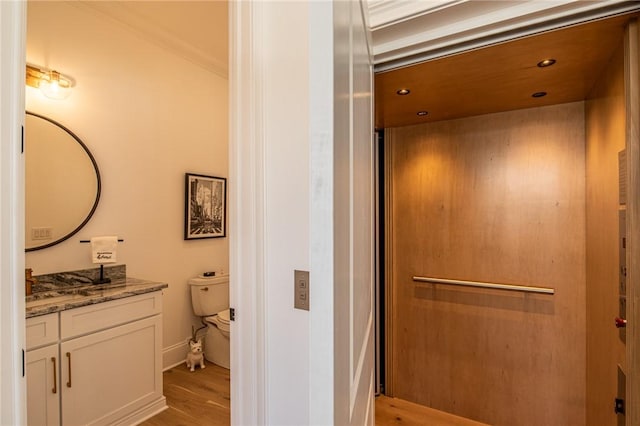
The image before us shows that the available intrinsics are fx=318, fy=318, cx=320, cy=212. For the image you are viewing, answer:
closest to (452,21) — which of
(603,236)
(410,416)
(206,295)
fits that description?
(603,236)

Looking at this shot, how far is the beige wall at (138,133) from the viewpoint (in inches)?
82.1

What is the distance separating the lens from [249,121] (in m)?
1.30

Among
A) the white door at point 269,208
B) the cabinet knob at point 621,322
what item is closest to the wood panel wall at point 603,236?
the cabinet knob at point 621,322

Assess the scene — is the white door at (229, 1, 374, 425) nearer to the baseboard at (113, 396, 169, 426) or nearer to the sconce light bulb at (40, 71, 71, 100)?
the baseboard at (113, 396, 169, 426)

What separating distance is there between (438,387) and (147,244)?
2443 millimetres

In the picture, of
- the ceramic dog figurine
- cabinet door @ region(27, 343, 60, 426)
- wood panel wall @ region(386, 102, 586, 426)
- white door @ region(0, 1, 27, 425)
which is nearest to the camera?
white door @ region(0, 1, 27, 425)

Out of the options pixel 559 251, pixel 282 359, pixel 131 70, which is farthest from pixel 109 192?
pixel 559 251

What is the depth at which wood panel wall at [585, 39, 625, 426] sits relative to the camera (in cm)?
131

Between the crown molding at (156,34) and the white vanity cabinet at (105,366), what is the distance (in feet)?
6.64

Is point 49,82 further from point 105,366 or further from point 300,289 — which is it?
point 300,289

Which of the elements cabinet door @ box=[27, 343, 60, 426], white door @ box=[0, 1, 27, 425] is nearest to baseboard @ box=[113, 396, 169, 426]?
cabinet door @ box=[27, 343, 60, 426]

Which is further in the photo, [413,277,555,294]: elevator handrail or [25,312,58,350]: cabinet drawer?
[413,277,555,294]: elevator handrail

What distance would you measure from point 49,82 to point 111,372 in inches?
71.5

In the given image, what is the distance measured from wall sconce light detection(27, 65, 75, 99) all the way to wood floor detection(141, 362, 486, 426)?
7.14 ft
